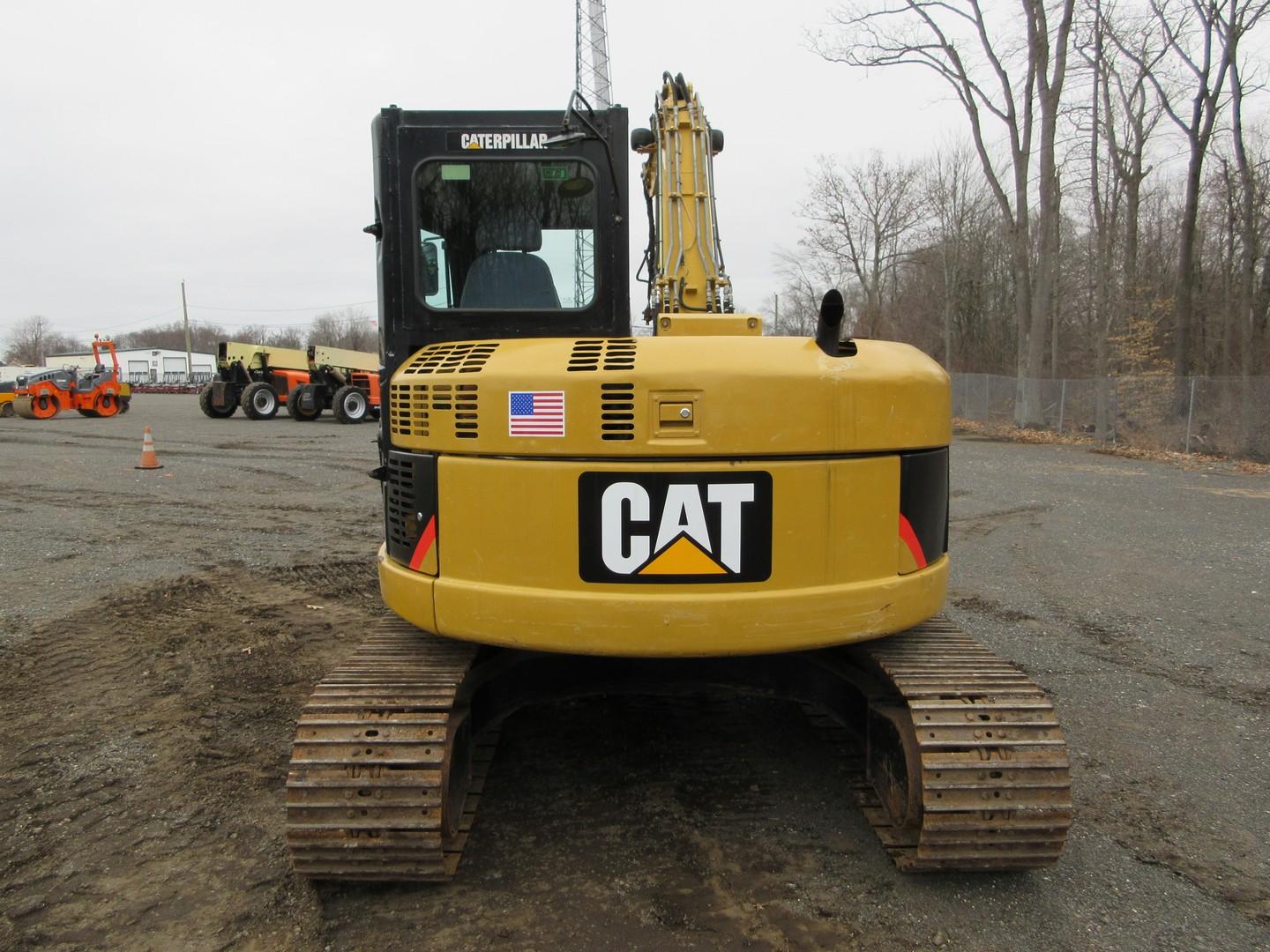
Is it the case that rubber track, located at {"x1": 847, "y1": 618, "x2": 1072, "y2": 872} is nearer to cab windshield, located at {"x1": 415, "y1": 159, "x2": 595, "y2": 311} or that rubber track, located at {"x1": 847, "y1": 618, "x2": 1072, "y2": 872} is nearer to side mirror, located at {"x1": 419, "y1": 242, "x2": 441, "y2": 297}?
cab windshield, located at {"x1": 415, "y1": 159, "x2": 595, "y2": 311}

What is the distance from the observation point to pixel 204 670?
185 inches

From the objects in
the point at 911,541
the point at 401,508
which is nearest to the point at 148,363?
the point at 401,508

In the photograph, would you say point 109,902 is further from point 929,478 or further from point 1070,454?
point 1070,454

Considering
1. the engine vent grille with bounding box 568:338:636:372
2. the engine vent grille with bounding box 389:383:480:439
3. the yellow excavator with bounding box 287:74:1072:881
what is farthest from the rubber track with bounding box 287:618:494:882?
the engine vent grille with bounding box 568:338:636:372

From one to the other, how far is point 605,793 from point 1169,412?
19236mm

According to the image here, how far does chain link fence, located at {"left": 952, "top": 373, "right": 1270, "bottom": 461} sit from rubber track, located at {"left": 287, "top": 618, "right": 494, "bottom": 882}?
701 inches

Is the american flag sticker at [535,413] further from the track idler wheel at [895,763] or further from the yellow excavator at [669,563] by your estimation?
the track idler wheel at [895,763]

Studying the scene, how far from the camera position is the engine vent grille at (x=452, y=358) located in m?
→ 2.89

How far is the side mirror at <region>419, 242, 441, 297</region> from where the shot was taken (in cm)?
344

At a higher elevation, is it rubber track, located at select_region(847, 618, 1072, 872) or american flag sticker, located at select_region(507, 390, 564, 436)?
american flag sticker, located at select_region(507, 390, 564, 436)

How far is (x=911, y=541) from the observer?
9.69ft

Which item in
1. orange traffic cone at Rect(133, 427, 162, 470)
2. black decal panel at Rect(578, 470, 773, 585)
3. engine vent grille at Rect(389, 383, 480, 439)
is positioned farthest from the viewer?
orange traffic cone at Rect(133, 427, 162, 470)

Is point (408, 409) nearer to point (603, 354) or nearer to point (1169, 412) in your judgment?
point (603, 354)

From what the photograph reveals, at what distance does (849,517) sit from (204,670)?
147 inches
